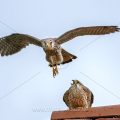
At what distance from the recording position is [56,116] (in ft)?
10.9

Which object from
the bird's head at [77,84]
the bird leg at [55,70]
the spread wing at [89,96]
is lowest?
the bird leg at [55,70]

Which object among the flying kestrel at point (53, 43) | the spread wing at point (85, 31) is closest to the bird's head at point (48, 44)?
the flying kestrel at point (53, 43)

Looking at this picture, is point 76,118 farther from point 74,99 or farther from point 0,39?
point 0,39

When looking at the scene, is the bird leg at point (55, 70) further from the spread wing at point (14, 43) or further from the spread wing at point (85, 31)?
the spread wing at point (14, 43)

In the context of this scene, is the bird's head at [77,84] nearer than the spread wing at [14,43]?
Yes

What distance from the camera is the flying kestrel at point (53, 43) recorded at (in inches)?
261

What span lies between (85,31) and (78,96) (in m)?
2.91

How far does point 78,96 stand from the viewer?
14.3ft

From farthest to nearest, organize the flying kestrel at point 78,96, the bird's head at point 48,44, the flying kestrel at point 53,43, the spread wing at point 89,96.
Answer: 1. the bird's head at point 48,44
2. the flying kestrel at point 53,43
3. the spread wing at point 89,96
4. the flying kestrel at point 78,96

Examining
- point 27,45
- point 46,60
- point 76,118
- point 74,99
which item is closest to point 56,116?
point 76,118

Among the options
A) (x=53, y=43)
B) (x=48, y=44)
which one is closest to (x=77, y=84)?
(x=48, y=44)

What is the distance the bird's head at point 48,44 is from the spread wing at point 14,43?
0.60 metres

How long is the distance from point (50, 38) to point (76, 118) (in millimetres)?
4052

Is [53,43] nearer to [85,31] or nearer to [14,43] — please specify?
[85,31]
